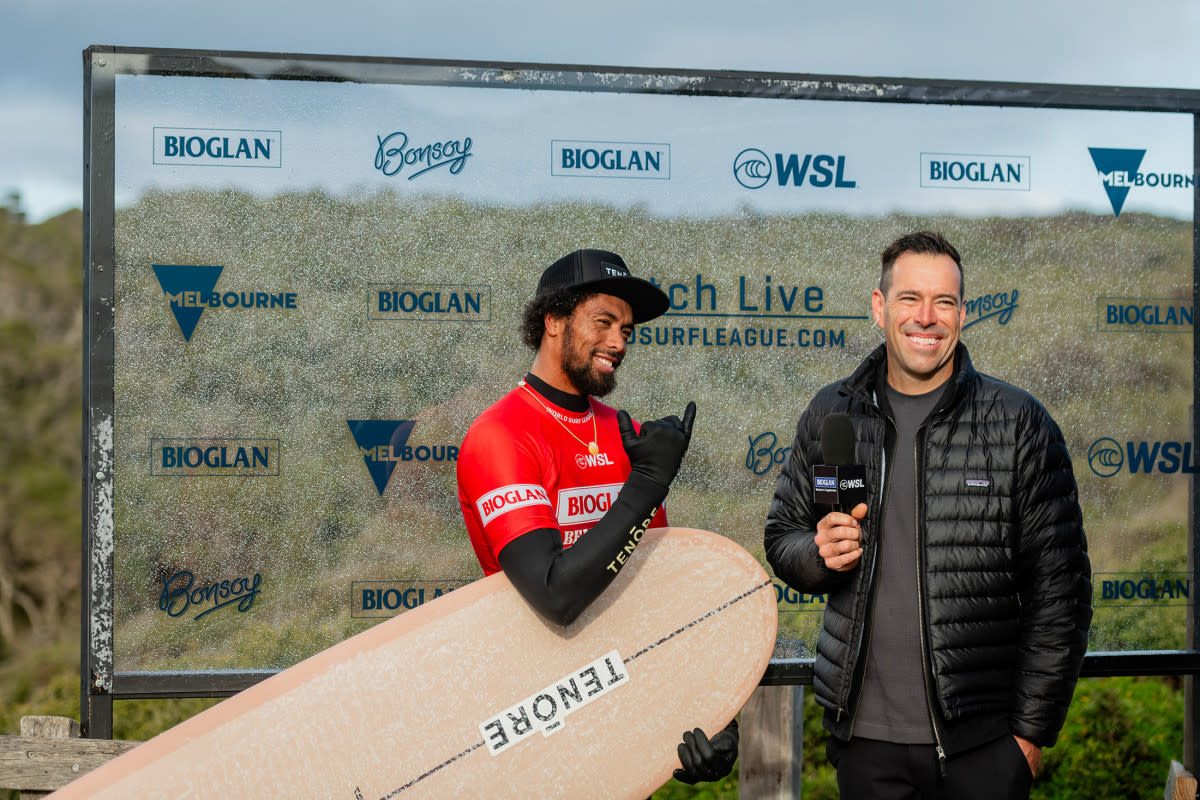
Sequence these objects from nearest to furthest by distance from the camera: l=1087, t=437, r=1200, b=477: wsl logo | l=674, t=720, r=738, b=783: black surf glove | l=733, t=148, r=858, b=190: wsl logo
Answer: l=674, t=720, r=738, b=783: black surf glove
l=733, t=148, r=858, b=190: wsl logo
l=1087, t=437, r=1200, b=477: wsl logo

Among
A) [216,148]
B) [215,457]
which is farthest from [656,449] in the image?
[216,148]

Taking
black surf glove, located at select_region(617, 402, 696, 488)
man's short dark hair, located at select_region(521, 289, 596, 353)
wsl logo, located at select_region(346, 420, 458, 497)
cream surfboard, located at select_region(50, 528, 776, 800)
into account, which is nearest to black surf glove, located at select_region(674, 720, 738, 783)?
cream surfboard, located at select_region(50, 528, 776, 800)

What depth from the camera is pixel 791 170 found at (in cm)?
309

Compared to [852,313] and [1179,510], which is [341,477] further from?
[1179,510]

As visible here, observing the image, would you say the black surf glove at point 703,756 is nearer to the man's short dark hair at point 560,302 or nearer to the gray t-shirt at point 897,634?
the gray t-shirt at point 897,634

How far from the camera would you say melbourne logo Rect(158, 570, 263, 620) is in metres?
2.89

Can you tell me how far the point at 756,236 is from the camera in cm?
309

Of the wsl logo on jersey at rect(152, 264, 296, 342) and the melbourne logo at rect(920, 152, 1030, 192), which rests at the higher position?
the melbourne logo at rect(920, 152, 1030, 192)

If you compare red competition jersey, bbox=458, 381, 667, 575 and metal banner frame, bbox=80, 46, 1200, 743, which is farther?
metal banner frame, bbox=80, 46, 1200, 743

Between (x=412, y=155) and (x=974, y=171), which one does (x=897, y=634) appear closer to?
(x=974, y=171)

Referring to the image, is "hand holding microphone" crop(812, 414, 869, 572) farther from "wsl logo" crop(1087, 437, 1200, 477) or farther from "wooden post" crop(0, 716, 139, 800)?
"wooden post" crop(0, 716, 139, 800)

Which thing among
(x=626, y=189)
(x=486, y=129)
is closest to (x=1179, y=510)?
(x=626, y=189)

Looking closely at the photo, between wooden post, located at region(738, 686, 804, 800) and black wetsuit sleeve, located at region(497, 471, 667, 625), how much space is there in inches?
61.4

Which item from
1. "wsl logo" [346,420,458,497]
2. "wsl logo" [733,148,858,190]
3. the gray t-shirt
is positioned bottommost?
the gray t-shirt
